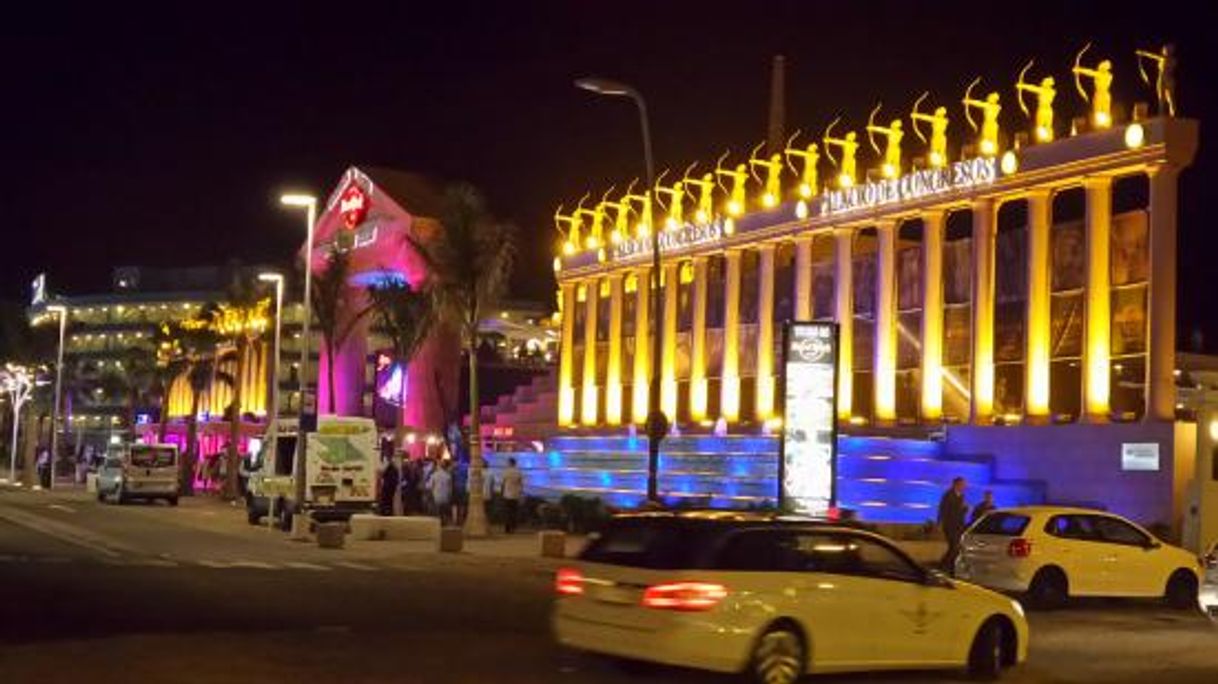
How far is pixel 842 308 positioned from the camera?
148 feet

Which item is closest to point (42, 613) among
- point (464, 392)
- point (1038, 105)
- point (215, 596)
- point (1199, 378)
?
point (215, 596)

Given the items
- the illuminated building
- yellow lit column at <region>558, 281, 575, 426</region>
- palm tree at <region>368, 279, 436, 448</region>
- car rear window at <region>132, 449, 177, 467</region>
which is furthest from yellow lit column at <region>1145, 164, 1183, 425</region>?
car rear window at <region>132, 449, 177, 467</region>

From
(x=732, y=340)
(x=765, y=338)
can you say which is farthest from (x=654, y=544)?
(x=732, y=340)

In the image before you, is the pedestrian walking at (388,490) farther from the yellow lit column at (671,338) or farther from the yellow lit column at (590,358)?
the yellow lit column at (590,358)

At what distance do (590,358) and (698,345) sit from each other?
7.43 m

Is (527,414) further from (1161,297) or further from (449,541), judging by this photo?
(1161,297)

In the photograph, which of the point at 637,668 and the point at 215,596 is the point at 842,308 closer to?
the point at 215,596

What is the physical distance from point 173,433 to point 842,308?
60.0m

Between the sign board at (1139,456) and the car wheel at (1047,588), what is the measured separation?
1257 centimetres

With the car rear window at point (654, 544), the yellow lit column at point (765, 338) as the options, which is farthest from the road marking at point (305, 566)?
the yellow lit column at point (765, 338)

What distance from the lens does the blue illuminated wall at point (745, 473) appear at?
37.6 meters

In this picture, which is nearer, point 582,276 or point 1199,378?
point 1199,378

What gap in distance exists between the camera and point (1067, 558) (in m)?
21.5

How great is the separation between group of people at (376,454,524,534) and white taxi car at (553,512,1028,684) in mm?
24645
